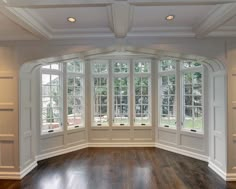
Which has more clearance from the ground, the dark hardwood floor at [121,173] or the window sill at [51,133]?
the window sill at [51,133]

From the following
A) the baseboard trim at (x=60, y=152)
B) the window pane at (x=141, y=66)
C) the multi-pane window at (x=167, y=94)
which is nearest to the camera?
the baseboard trim at (x=60, y=152)

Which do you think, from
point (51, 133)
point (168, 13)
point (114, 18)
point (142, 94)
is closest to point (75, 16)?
point (114, 18)

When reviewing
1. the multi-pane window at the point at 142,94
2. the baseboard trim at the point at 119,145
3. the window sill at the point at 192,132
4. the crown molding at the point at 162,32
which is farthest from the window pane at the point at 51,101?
the window sill at the point at 192,132

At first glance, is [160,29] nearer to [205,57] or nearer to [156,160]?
[205,57]

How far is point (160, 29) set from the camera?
160 inches

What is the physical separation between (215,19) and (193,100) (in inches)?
110

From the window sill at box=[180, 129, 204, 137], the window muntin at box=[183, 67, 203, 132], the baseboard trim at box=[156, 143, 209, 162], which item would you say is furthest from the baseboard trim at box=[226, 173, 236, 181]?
the window muntin at box=[183, 67, 203, 132]

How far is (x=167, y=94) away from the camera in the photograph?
646 centimetres

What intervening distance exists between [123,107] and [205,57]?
3192 millimetres

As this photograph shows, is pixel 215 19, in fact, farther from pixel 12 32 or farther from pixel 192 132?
pixel 12 32

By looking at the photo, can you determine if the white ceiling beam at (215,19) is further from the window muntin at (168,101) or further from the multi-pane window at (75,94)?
the multi-pane window at (75,94)

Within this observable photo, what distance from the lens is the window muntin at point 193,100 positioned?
18.3 ft

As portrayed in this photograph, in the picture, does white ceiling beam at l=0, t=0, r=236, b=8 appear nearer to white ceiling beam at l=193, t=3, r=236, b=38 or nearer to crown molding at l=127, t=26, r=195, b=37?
white ceiling beam at l=193, t=3, r=236, b=38

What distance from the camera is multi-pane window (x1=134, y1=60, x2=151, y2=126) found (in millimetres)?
6816
